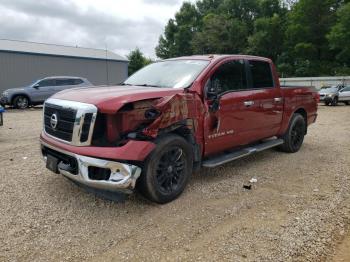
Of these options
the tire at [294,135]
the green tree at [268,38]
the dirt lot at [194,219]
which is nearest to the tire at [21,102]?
the dirt lot at [194,219]

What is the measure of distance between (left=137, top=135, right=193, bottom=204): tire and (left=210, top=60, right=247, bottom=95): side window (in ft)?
3.73

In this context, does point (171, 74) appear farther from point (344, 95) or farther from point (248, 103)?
point (344, 95)

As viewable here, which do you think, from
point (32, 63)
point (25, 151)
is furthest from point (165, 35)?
point (25, 151)

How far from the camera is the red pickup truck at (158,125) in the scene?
158 inches

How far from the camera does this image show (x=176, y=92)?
182 inches

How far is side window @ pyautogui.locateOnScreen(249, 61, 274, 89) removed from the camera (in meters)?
6.11

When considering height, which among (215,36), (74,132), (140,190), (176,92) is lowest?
(140,190)

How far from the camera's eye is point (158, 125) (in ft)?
13.7

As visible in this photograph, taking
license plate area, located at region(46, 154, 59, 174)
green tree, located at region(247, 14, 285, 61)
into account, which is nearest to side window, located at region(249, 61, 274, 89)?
license plate area, located at region(46, 154, 59, 174)

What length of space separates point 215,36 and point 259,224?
5326cm

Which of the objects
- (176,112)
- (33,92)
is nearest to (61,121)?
(176,112)

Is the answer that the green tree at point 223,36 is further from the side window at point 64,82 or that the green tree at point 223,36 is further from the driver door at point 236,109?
the driver door at point 236,109

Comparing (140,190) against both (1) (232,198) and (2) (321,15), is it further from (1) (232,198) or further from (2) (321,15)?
(2) (321,15)

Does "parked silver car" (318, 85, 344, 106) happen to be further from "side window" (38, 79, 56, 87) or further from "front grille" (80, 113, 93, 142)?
"front grille" (80, 113, 93, 142)
